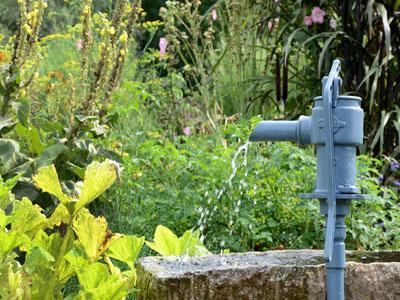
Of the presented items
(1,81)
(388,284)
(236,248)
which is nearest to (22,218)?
(388,284)

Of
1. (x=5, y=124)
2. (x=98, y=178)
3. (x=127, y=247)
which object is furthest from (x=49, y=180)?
(x=5, y=124)

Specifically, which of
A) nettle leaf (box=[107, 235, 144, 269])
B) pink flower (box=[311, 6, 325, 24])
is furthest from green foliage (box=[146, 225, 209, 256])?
pink flower (box=[311, 6, 325, 24])

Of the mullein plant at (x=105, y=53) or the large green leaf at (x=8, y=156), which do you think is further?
the mullein plant at (x=105, y=53)

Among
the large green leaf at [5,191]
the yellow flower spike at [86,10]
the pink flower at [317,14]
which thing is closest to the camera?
the large green leaf at [5,191]

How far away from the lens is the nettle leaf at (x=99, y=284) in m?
1.59

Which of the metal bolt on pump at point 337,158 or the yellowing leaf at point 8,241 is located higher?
the metal bolt on pump at point 337,158

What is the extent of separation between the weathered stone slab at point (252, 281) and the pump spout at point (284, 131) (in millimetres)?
606

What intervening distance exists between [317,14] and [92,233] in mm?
4803

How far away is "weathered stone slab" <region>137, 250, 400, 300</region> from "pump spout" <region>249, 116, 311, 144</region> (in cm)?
61

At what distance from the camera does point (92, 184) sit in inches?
62.8

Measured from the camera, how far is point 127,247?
192 centimetres

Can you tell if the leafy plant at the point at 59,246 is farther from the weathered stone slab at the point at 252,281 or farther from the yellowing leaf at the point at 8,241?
the weathered stone slab at the point at 252,281

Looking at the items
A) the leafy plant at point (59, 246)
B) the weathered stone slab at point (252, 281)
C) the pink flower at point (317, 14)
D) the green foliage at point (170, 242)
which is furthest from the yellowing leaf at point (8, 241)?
the pink flower at point (317, 14)

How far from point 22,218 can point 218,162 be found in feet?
8.35
